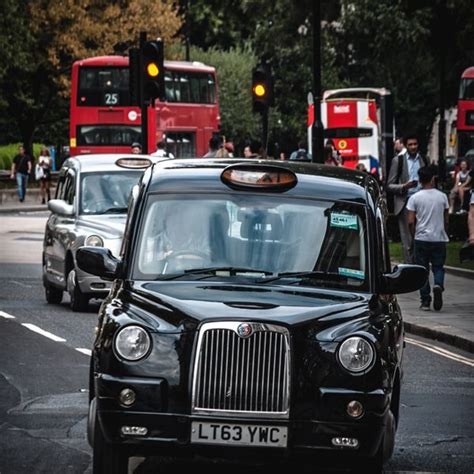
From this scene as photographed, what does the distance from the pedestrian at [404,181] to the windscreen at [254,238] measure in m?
12.8

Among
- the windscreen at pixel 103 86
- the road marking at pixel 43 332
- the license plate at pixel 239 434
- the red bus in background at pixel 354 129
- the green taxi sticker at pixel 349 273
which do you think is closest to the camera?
the license plate at pixel 239 434

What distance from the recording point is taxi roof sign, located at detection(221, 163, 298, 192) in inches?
345

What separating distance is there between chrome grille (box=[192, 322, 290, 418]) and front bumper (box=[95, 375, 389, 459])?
0.06m

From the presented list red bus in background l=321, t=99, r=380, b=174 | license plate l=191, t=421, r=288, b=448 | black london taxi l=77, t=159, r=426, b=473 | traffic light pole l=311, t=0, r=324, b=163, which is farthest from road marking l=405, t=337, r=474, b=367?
red bus in background l=321, t=99, r=380, b=174

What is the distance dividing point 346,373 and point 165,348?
0.84m

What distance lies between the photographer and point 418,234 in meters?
18.7

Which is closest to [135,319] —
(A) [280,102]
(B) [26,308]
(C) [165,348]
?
(C) [165,348]

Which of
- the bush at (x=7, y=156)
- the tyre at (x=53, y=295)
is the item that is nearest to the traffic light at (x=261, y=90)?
the tyre at (x=53, y=295)

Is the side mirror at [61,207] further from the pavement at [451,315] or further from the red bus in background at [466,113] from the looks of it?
the red bus in background at [466,113]

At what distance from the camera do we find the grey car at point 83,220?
1816cm

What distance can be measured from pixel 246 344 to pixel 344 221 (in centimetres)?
135

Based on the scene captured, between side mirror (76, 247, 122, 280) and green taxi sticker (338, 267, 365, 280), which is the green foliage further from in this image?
green taxi sticker (338, 267, 365, 280)

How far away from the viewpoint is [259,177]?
8789 mm

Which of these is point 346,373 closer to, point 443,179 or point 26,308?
point 26,308
